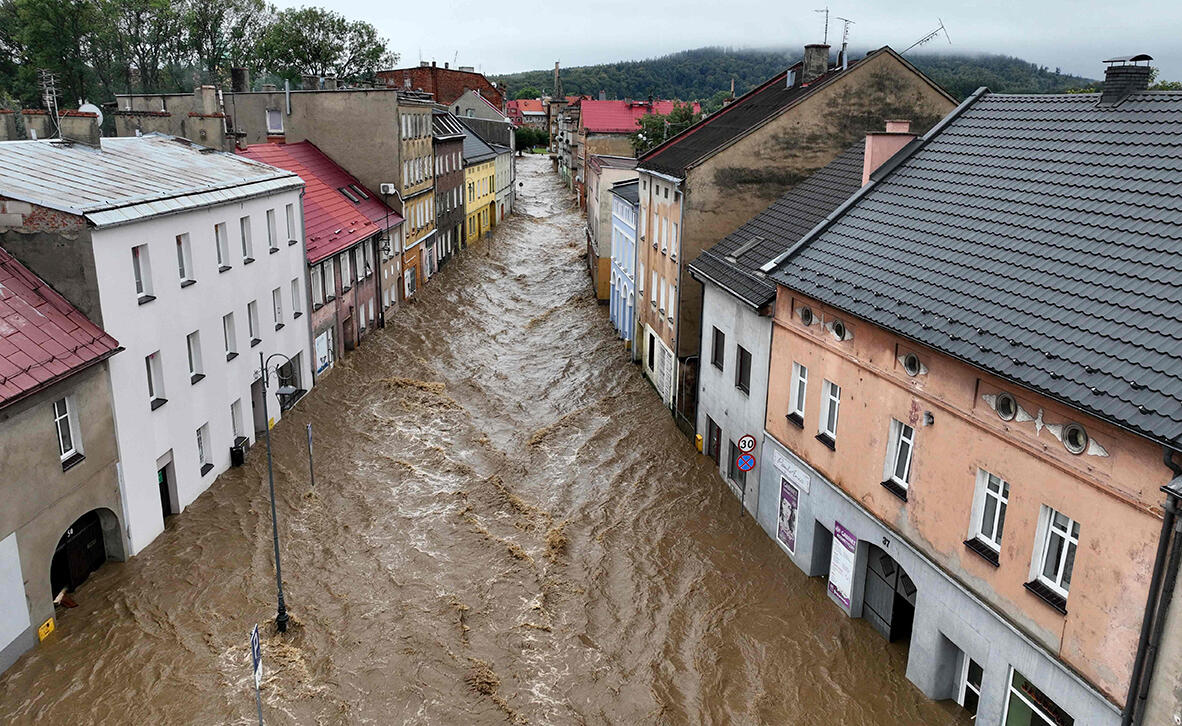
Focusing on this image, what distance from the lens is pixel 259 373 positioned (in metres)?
24.2

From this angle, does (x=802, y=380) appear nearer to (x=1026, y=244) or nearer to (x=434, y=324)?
(x=1026, y=244)

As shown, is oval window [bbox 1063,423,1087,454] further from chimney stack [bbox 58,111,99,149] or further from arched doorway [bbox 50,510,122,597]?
chimney stack [bbox 58,111,99,149]

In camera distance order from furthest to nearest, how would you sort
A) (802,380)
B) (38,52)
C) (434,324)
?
(38,52) → (434,324) → (802,380)

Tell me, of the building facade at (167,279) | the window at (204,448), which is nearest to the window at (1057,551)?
the building facade at (167,279)

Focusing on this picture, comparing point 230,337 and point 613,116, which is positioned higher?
point 613,116

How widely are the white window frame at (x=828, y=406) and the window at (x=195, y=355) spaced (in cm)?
1422

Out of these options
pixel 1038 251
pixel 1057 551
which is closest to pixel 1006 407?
pixel 1057 551

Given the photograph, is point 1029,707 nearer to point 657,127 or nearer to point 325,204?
point 325,204

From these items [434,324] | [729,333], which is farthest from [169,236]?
[434,324]

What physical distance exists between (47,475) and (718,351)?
14.8 meters

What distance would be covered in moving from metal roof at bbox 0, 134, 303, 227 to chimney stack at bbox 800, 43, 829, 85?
18445 mm

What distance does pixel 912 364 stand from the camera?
43.9 ft

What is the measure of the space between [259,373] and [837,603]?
16778 mm

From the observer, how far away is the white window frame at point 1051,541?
34.6ft
